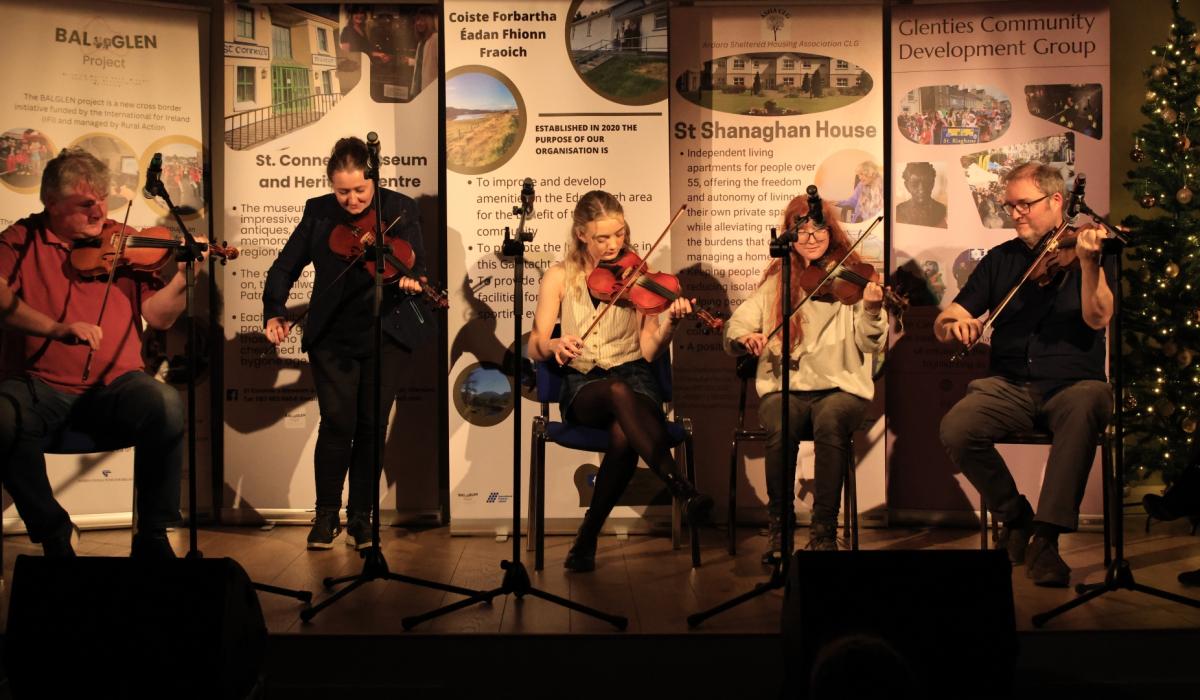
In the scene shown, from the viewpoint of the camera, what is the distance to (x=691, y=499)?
3.48 metres

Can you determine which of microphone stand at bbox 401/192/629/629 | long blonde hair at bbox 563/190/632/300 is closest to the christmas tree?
long blonde hair at bbox 563/190/632/300

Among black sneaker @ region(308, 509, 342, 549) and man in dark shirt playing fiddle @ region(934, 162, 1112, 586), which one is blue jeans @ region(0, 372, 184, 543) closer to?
black sneaker @ region(308, 509, 342, 549)

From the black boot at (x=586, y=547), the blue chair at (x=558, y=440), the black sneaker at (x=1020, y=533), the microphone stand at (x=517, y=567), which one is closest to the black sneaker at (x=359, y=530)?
the blue chair at (x=558, y=440)

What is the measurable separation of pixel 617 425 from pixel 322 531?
50.8 inches

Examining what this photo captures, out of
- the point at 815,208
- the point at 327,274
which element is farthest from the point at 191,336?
the point at 815,208

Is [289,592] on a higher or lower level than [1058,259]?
lower

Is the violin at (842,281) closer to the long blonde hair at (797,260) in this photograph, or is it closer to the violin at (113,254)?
the long blonde hair at (797,260)

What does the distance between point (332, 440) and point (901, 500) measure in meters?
2.43

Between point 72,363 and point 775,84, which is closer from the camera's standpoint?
point 72,363

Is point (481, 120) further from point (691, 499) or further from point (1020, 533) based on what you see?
point (1020, 533)

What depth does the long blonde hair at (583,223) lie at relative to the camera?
4.07m

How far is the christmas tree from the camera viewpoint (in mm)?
4520

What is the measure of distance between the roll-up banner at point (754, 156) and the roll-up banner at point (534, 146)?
0.21 meters

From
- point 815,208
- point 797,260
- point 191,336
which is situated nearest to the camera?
point 815,208
